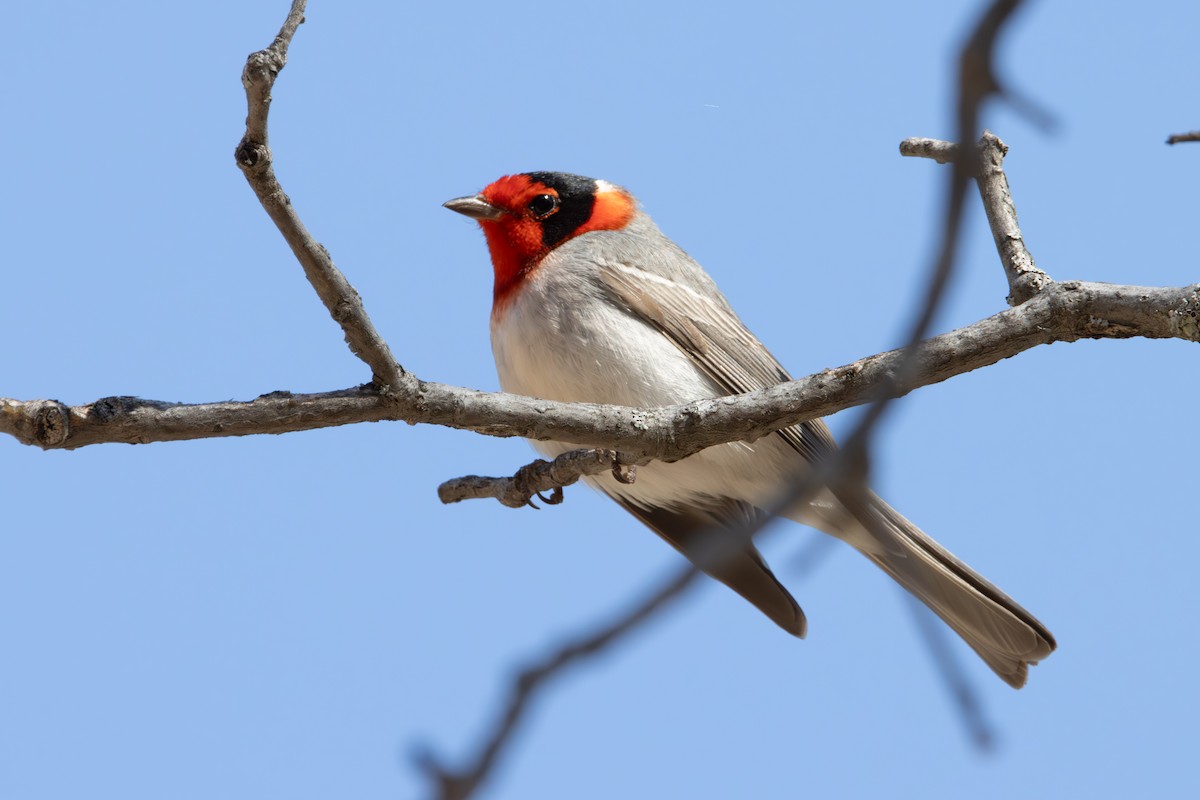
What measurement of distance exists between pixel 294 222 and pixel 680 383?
2941mm

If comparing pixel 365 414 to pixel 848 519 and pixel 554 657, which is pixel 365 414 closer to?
pixel 554 657

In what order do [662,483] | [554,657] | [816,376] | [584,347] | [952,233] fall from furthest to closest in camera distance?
[662,483], [584,347], [816,376], [554,657], [952,233]

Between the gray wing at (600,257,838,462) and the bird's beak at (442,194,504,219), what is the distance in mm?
998

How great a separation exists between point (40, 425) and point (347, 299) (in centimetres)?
102

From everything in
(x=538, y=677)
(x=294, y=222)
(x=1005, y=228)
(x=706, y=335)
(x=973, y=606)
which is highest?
(x=706, y=335)

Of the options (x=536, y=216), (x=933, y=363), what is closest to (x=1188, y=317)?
(x=933, y=363)

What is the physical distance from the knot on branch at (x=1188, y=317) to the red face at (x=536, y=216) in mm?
3717

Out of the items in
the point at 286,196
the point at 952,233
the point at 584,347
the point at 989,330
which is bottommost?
the point at 952,233

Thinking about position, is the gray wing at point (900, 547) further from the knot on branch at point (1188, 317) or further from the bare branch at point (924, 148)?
the knot on branch at point (1188, 317)

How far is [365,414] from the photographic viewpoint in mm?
3943

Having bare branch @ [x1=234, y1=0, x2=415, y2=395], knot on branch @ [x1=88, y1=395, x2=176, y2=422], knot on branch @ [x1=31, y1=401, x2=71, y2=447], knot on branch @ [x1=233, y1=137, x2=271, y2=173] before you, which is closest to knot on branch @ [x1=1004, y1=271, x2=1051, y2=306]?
bare branch @ [x1=234, y1=0, x2=415, y2=395]

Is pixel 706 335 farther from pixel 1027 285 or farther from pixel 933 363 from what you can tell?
pixel 933 363

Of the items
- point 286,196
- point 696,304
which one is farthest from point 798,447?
point 286,196

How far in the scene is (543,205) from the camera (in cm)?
747
